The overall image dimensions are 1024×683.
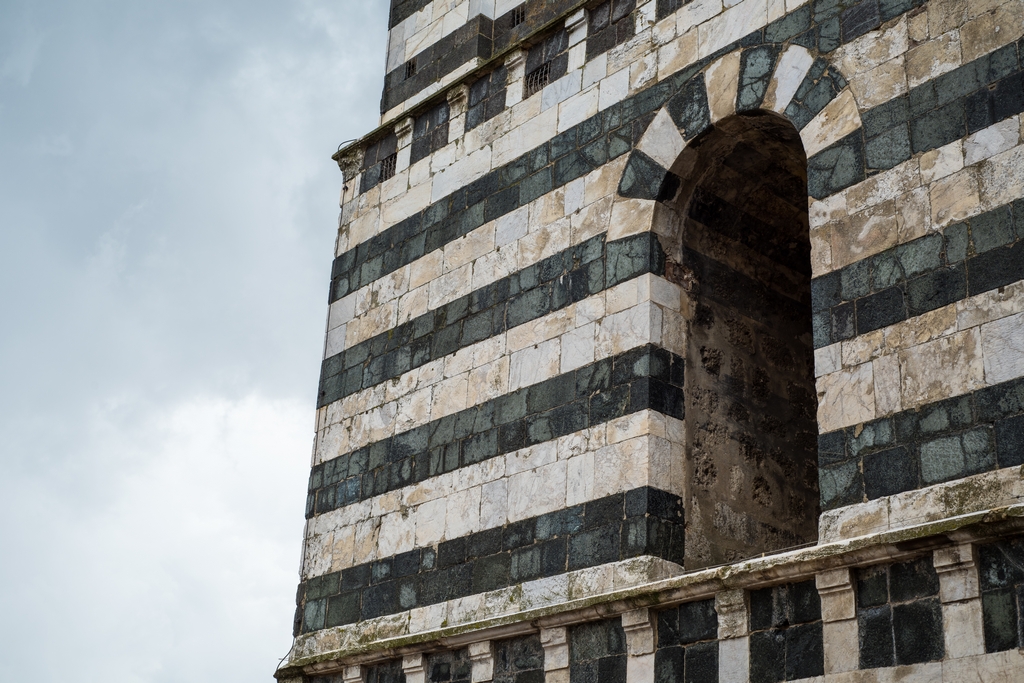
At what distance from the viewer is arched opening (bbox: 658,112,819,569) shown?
7.96 metres

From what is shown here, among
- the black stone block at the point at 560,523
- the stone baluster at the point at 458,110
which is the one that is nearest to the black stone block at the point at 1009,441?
the black stone block at the point at 560,523

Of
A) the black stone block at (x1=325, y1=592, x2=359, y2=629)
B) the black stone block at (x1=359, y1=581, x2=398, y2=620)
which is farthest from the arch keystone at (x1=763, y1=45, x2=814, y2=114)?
the black stone block at (x1=325, y1=592, x2=359, y2=629)

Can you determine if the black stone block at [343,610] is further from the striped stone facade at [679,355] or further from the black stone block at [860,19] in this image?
the black stone block at [860,19]

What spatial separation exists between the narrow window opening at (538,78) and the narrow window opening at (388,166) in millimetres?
1567

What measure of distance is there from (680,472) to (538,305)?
1.62 m

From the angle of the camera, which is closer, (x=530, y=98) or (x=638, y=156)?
(x=638, y=156)

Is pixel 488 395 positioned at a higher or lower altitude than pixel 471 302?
lower

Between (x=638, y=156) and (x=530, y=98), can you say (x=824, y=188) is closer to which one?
(x=638, y=156)

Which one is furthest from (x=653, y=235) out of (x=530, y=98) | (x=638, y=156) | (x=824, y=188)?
(x=530, y=98)

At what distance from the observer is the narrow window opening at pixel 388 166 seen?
1061 cm

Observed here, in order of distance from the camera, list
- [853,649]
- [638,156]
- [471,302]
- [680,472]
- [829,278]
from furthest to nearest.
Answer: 1. [471,302]
2. [638,156]
3. [680,472]
4. [829,278]
5. [853,649]

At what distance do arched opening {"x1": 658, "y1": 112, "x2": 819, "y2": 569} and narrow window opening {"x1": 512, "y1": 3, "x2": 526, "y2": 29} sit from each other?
2.77 meters

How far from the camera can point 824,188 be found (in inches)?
283

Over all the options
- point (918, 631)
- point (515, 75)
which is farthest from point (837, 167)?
point (515, 75)
